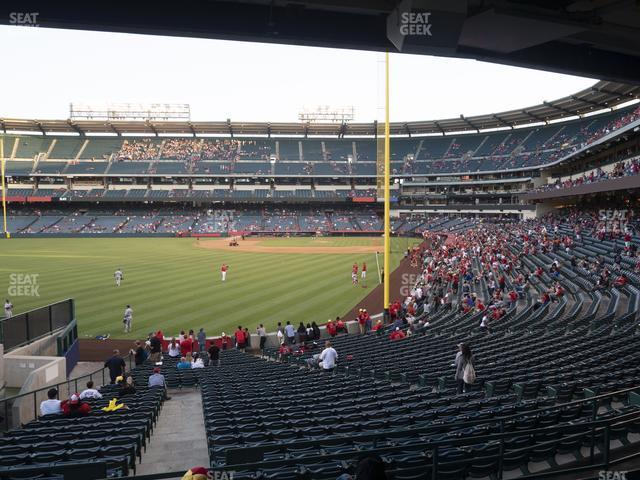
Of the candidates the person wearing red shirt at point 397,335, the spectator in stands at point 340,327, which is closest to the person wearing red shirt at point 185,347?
the spectator in stands at point 340,327

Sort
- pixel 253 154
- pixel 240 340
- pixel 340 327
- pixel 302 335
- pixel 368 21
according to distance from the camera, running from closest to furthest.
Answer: pixel 368 21 < pixel 240 340 < pixel 302 335 < pixel 340 327 < pixel 253 154

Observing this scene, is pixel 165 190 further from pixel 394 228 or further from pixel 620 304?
pixel 620 304

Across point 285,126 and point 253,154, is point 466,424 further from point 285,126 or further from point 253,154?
point 253,154

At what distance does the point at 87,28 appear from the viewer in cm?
561

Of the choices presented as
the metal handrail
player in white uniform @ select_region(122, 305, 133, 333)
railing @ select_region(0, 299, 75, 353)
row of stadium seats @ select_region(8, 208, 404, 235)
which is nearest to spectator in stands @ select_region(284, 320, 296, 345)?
player in white uniform @ select_region(122, 305, 133, 333)

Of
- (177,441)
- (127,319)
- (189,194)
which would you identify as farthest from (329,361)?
(189,194)

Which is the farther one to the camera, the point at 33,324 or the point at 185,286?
the point at 185,286

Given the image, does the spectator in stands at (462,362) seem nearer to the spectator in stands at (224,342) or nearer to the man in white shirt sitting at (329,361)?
the man in white shirt sitting at (329,361)

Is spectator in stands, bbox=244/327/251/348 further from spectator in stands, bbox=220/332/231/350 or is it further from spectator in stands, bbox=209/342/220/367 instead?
spectator in stands, bbox=209/342/220/367

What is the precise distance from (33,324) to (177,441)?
34.8ft

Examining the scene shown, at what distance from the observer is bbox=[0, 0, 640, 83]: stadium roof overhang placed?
17.2 ft

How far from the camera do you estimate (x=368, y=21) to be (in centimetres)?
615

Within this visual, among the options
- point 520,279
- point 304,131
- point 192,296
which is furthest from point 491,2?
point 304,131

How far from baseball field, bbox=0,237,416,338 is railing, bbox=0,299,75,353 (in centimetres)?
260
